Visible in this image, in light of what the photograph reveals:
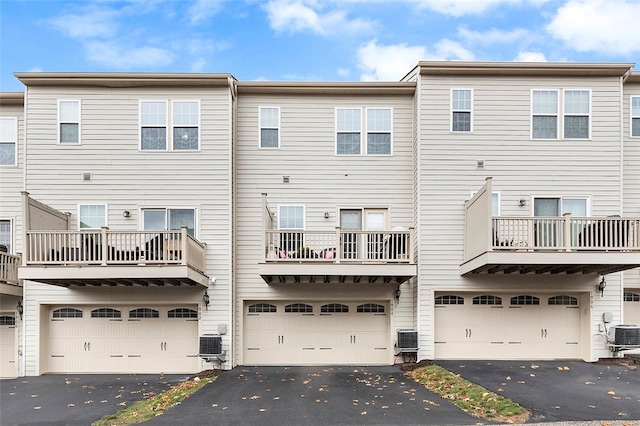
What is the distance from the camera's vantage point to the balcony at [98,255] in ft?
35.1

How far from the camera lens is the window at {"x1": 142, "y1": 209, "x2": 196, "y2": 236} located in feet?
42.1

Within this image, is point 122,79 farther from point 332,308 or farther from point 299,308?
point 332,308

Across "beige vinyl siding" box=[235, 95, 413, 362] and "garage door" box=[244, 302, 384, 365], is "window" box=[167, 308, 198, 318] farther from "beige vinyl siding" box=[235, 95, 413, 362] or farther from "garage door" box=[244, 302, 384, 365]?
"garage door" box=[244, 302, 384, 365]

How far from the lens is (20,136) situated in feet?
44.1

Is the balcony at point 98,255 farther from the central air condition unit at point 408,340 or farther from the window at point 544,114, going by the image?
the window at point 544,114

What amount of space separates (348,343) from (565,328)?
18.9 feet

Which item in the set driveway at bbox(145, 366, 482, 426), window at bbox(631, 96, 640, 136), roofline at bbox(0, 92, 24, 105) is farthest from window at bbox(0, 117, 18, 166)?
window at bbox(631, 96, 640, 136)

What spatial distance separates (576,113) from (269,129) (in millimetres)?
8298

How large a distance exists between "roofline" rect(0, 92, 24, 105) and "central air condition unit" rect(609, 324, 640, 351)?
16.9 m

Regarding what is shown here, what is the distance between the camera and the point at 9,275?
12.2 metres

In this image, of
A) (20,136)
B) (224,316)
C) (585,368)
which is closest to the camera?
(585,368)

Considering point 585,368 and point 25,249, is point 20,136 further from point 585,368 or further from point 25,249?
point 585,368

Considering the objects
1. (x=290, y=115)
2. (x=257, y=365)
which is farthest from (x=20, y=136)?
(x=257, y=365)

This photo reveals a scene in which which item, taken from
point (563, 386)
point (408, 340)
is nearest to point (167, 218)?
point (408, 340)
